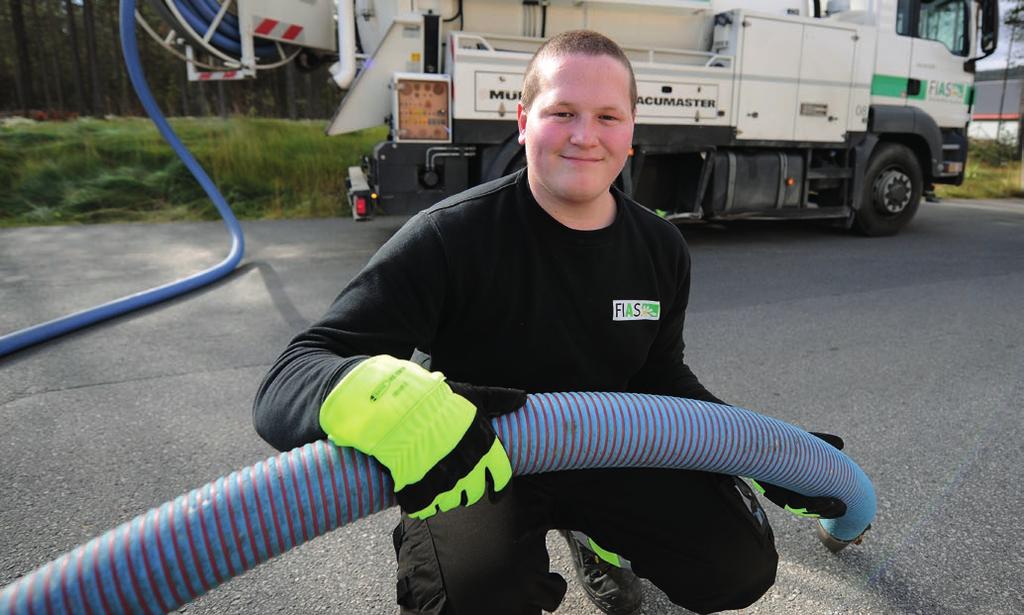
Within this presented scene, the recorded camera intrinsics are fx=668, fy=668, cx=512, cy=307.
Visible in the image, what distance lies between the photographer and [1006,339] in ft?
14.1

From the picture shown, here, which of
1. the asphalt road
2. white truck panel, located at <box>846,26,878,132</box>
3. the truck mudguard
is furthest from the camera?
the truck mudguard

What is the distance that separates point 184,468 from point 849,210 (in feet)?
25.4

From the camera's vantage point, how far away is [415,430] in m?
1.15

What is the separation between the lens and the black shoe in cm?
188

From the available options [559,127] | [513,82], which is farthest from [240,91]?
[559,127]

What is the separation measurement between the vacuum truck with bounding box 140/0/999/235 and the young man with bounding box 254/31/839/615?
349 centimetres

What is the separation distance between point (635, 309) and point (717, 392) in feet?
5.93

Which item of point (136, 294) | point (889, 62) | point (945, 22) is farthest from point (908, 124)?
point (136, 294)

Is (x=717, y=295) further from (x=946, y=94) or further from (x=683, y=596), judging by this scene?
(x=946, y=94)

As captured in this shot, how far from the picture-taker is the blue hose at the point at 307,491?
1.01m

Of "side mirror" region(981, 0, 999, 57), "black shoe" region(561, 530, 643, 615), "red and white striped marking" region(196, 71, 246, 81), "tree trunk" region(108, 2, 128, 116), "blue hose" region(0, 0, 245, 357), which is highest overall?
"tree trunk" region(108, 2, 128, 116)

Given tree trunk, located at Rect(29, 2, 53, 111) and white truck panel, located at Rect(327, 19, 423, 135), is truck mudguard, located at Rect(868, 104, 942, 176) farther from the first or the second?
tree trunk, located at Rect(29, 2, 53, 111)

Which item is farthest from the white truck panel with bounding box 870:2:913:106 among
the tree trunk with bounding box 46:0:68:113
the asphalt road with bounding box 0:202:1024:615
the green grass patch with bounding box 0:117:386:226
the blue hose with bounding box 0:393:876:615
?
the tree trunk with bounding box 46:0:68:113

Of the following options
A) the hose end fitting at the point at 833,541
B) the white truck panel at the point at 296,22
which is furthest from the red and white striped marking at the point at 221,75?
the hose end fitting at the point at 833,541
